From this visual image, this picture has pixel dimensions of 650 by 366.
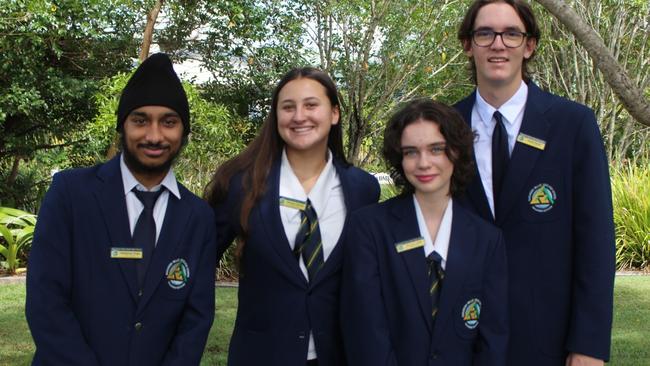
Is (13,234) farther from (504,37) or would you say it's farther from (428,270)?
(504,37)

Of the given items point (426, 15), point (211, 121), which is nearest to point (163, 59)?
point (211, 121)

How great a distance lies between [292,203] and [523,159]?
976mm

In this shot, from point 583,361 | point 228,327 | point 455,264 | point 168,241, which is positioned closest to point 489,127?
point 455,264

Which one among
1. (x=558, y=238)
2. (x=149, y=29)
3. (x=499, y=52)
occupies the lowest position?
(x=558, y=238)

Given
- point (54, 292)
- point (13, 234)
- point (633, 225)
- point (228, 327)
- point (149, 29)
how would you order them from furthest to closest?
point (149, 29), point (633, 225), point (13, 234), point (228, 327), point (54, 292)

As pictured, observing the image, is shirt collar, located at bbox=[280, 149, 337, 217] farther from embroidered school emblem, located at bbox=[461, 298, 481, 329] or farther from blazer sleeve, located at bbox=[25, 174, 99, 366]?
blazer sleeve, located at bbox=[25, 174, 99, 366]

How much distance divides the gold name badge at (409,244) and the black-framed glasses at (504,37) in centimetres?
82

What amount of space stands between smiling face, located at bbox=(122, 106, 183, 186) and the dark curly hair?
887mm

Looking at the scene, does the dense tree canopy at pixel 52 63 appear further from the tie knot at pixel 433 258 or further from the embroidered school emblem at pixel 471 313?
the embroidered school emblem at pixel 471 313

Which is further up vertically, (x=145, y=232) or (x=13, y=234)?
(x=13, y=234)

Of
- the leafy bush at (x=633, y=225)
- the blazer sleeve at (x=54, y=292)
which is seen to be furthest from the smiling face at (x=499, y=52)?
the leafy bush at (x=633, y=225)

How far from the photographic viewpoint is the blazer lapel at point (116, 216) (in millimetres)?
2811

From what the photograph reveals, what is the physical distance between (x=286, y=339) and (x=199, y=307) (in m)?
0.42

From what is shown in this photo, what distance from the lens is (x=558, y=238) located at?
291 cm
